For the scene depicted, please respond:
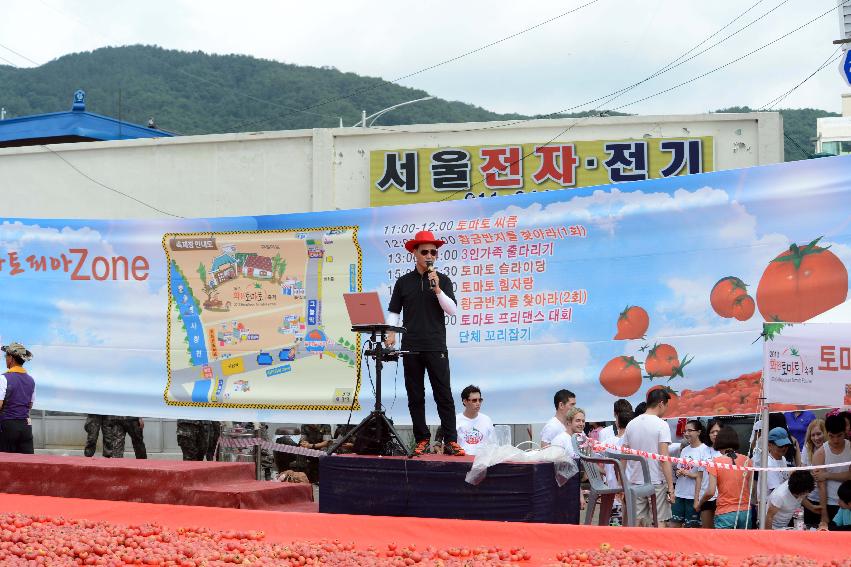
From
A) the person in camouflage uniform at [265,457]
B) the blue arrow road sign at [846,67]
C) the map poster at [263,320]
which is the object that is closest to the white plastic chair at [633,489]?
the map poster at [263,320]

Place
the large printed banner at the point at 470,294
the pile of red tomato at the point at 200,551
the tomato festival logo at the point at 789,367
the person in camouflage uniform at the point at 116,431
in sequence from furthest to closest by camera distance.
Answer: the person in camouflage uniform at the point at 116,431 → the large printed banner at the point at 470,294 → the tomato festival logo at the point at 789,367 → the pile of red tomato at the point at 200,551

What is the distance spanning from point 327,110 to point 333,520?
199 ft

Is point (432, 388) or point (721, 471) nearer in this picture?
point (432, 388)

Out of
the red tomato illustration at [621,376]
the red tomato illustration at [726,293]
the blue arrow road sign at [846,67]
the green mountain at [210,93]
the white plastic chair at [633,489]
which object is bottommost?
the white plastic chair at [633,489]

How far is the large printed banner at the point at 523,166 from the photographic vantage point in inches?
585

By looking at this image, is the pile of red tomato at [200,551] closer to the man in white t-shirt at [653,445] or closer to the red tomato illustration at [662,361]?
the man in white t-shirt at [653,445]

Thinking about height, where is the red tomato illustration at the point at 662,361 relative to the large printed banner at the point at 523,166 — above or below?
below

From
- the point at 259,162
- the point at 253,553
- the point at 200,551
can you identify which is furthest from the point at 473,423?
the point at 259,162

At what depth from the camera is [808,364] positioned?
680 cm

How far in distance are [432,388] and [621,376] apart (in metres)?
1.96

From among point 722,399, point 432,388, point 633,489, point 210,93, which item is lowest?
point 633,489

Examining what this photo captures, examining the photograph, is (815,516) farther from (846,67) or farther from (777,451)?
(846,67)

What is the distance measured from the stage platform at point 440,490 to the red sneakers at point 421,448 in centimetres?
9

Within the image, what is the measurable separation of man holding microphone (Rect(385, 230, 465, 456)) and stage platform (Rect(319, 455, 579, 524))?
1.26 feet
